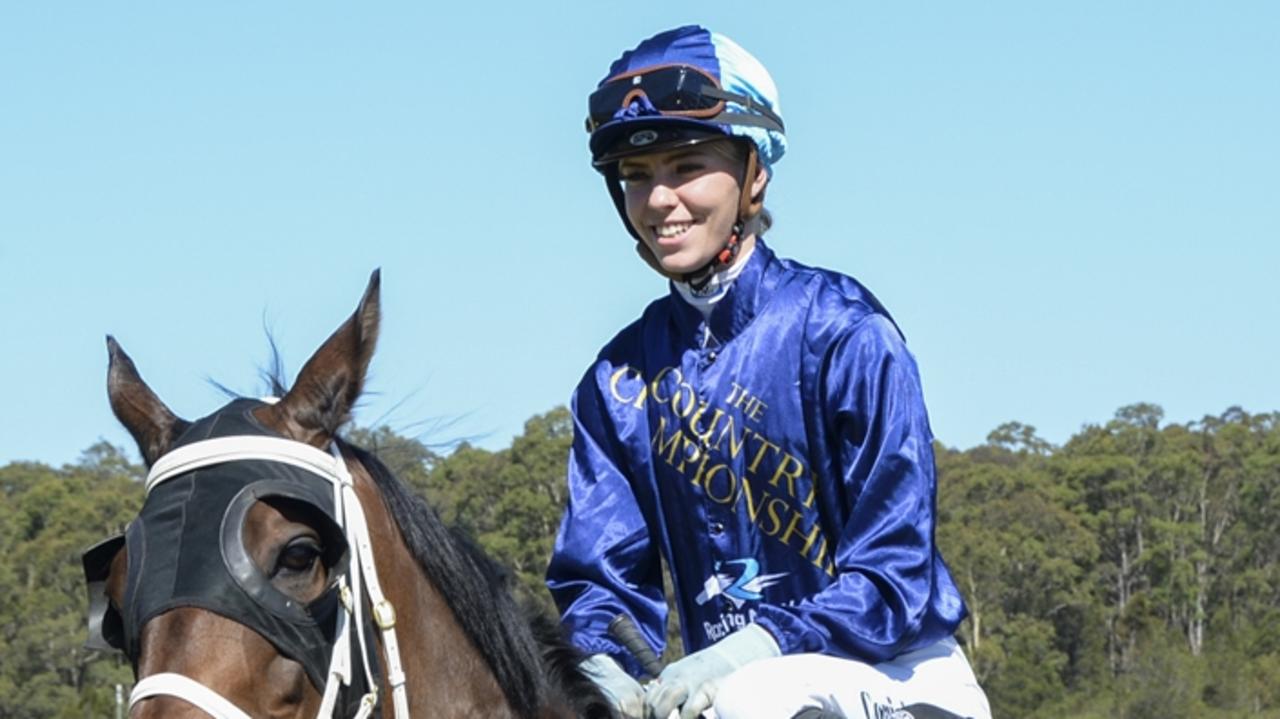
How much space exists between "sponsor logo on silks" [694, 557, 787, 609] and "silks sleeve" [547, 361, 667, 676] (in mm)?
173

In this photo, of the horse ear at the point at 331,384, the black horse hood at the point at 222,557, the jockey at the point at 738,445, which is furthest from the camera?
the jockey at the point at 738,445

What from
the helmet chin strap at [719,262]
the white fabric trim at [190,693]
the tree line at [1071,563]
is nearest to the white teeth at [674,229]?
the helmet chin strap at [719,262]

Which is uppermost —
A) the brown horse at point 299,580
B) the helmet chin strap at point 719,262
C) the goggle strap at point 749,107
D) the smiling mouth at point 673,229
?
the goggle strap at point 749,107

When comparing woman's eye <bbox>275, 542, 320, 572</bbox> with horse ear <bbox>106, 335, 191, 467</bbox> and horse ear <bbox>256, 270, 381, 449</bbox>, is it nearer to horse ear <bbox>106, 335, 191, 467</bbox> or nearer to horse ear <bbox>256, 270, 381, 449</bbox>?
horse ear <bbox>256, 270, 381, 449</bbox>

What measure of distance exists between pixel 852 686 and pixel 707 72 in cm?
154

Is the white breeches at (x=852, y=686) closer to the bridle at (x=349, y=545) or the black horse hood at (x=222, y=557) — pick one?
the bridle at (x=349, y=545)

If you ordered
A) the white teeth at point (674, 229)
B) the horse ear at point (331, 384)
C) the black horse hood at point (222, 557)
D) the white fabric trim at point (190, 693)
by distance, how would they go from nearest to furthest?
the white fabric trim at point (190, 693)
the black horse hood at point (222, 557)
the horse ear at point (331, 384)
the white teeth at point (674, 229)

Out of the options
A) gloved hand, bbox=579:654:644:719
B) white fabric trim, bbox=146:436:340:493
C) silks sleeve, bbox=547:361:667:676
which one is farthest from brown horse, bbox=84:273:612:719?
silks sleeve, bbox=547:361:667:676

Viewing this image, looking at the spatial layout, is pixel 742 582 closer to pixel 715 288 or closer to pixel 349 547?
pixel 715 288

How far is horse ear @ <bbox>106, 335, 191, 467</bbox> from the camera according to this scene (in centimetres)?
379

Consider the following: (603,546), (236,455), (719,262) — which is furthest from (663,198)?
(236,455)

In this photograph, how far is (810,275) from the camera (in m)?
4.85

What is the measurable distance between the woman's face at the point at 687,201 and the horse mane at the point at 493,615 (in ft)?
3.46

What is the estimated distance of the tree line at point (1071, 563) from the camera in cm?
4847
